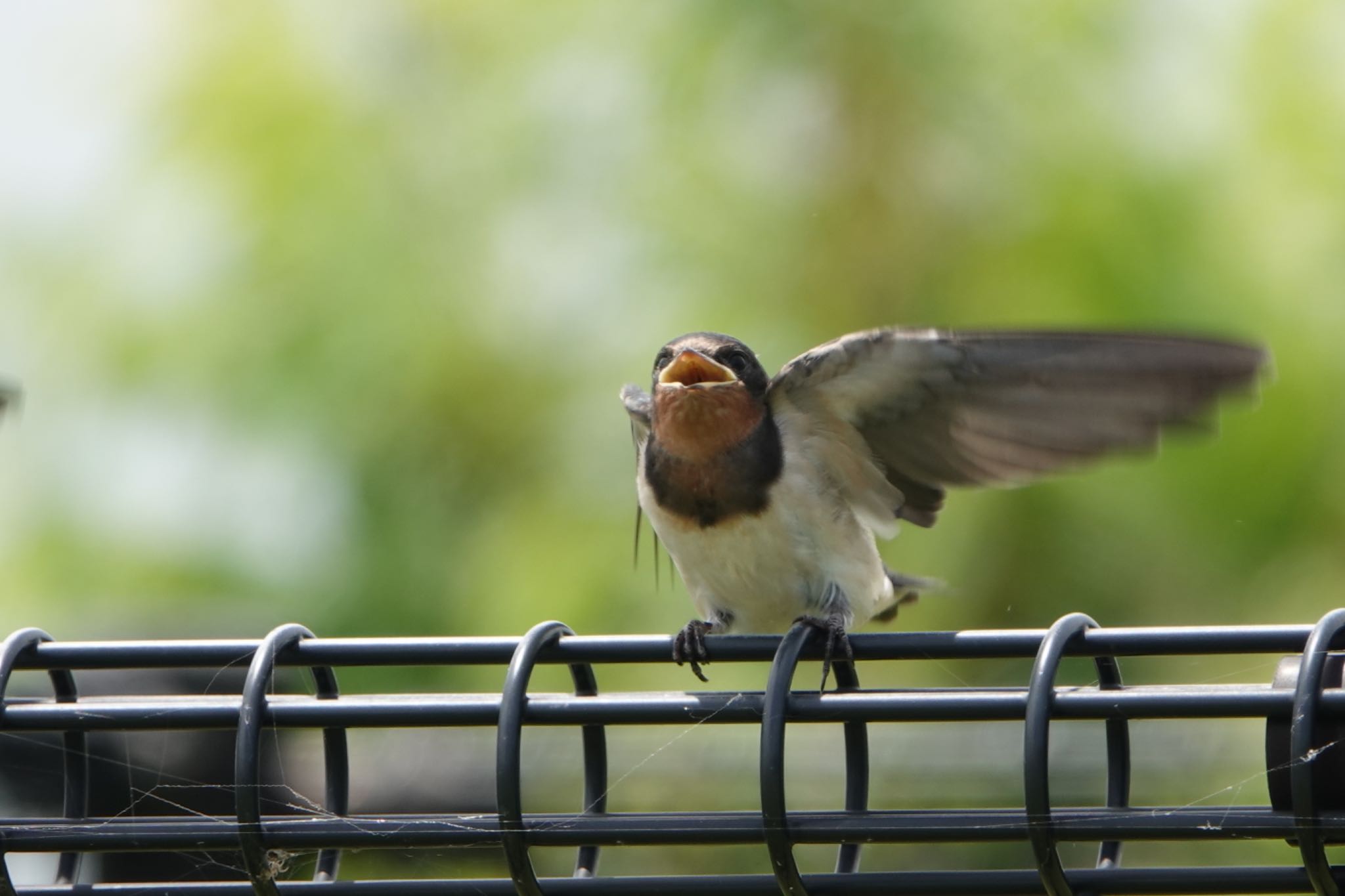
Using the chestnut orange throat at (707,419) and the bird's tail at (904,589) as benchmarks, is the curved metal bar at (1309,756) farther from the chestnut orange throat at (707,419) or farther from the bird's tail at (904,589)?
the bird's tail at (904,589)

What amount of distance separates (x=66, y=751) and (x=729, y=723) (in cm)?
74

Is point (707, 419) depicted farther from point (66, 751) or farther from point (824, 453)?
point (66, 751)

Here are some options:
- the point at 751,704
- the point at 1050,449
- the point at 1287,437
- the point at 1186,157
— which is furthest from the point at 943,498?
the point at 1186,157

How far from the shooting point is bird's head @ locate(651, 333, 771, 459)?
11.7 feet

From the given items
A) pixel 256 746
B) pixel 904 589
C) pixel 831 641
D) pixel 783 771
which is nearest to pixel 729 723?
pixel 783 771

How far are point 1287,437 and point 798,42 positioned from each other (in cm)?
269

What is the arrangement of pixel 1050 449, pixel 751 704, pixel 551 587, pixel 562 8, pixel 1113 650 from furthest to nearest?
1. pixel 562 8
2. pixel 551 587
3. pixel 1050 449
4. pixel 751 704
5. pixel 1113 650

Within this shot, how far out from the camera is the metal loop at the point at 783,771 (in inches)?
52.8

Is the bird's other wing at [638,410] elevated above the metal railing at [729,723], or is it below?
above

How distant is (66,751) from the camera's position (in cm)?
168

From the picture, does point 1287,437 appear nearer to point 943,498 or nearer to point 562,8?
point 943,498

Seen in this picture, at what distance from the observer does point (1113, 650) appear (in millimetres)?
1330

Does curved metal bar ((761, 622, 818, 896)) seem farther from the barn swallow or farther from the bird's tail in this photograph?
the bird's tail

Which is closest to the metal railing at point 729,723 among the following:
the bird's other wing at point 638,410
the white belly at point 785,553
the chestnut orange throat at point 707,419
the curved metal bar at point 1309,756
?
the curved metal bar at point 1309,756
